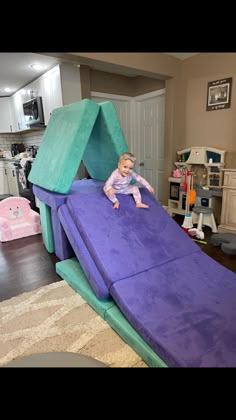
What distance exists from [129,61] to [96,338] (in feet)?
10.7

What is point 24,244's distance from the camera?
3.10m

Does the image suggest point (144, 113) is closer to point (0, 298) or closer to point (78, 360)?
point (0, 298)

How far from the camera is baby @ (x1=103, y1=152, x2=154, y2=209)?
220 cm

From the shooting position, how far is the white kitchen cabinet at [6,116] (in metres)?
5.76

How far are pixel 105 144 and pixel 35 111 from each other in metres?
2.53

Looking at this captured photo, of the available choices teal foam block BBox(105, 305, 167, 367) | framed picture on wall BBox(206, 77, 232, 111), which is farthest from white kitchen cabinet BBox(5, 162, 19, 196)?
teal foam block BBox(105, 305, 167, 367)

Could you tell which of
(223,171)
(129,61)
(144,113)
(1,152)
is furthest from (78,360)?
(1,152)

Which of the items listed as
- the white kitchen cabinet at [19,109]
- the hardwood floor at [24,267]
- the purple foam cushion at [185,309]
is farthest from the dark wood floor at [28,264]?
the white kitchen cabinet at [19,109]

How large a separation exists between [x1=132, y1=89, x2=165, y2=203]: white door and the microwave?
6.00ft

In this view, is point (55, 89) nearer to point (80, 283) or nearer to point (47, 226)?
point (47, 226)

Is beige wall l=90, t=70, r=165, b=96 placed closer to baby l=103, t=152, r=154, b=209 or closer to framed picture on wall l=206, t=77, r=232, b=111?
framed picture on wall l=206, t=77, r=232, b=111

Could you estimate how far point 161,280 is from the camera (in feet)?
5.59

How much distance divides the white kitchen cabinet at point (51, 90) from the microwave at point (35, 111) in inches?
3.9

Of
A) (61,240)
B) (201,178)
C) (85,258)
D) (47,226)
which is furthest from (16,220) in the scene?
(201,178)
